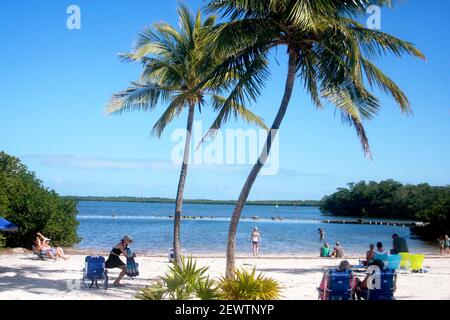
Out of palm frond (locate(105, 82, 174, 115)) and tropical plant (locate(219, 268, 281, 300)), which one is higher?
palm frond (locate(105, 82, 174, 115))

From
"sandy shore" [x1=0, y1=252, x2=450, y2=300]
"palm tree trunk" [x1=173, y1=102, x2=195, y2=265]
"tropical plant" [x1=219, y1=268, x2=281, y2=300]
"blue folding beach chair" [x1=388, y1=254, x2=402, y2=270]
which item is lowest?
"sandy shore" [x1=0, y1=252, x2=450, y2=300]

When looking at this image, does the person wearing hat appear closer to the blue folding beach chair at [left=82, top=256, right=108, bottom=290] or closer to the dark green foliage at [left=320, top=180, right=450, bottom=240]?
the blue folding beach chair at [left=82, top=256, right=108, bottom=290]

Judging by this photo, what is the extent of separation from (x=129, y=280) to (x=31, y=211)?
10.4 metres

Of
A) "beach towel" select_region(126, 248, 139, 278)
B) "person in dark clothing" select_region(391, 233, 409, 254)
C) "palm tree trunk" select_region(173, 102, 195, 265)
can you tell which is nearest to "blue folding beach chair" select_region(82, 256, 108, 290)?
"beach towel" select_region(126, 248, 139, 278)

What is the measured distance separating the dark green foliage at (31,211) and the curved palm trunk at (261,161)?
1231cm

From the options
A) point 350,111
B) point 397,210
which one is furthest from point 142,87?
point 397,210

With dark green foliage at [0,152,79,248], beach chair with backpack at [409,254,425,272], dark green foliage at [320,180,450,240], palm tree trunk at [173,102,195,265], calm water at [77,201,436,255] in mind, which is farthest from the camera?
dark green foliage at [320,180,450,240]

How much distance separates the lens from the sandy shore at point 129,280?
10336 millimetres

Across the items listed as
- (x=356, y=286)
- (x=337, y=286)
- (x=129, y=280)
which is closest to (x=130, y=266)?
(x=129, y=280)

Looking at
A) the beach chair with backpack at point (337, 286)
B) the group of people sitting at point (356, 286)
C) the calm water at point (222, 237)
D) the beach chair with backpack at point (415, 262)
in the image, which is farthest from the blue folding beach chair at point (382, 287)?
the calm water at point (222, 237)

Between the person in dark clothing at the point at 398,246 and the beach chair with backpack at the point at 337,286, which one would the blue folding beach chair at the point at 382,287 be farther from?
the person in dark clothing at the point at 398,246

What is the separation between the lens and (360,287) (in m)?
9.95

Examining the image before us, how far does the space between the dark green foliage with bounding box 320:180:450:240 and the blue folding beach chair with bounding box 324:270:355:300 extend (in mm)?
58890

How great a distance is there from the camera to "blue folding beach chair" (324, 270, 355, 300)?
9.52 meters
